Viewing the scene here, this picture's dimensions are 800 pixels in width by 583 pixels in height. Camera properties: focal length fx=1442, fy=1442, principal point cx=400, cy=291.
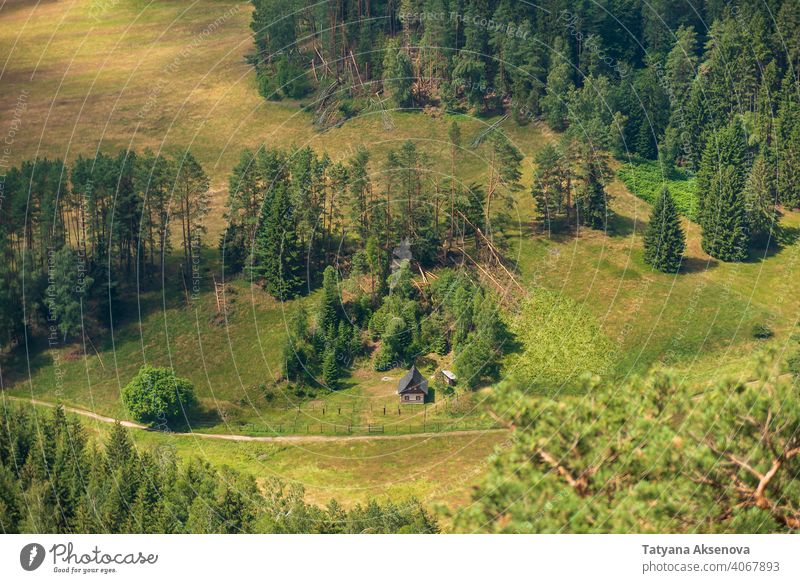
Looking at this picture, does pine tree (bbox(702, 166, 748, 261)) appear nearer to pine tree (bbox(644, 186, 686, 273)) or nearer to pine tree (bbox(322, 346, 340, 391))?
pine tree (bbox(644, 186, 686, 273))

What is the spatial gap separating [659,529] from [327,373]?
190 ft

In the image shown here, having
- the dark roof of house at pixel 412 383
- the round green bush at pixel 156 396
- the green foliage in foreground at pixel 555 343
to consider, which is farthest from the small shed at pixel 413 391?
the round green bush at pixel 156 396

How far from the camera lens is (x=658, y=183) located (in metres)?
196

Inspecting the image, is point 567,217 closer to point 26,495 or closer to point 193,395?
point 193,395

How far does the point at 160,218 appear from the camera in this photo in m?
178

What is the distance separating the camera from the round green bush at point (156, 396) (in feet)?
516

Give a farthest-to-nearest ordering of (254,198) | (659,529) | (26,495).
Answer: (254,198) < (26,495) < (659,529)

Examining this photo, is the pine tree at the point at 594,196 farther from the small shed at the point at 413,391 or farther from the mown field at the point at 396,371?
the small shed at the point at 413,391

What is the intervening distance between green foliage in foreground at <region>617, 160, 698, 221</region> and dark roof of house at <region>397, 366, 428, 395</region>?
163 feet

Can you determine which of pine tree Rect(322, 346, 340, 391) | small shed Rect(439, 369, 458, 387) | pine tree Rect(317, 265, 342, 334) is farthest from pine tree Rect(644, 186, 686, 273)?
pine tree Rect(322, 346, 340, 391)

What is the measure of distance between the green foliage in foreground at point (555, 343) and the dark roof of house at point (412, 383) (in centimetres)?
994

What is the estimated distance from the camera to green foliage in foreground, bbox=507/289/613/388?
517 ft

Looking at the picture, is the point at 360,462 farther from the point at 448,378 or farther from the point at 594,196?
the point at 594,196
